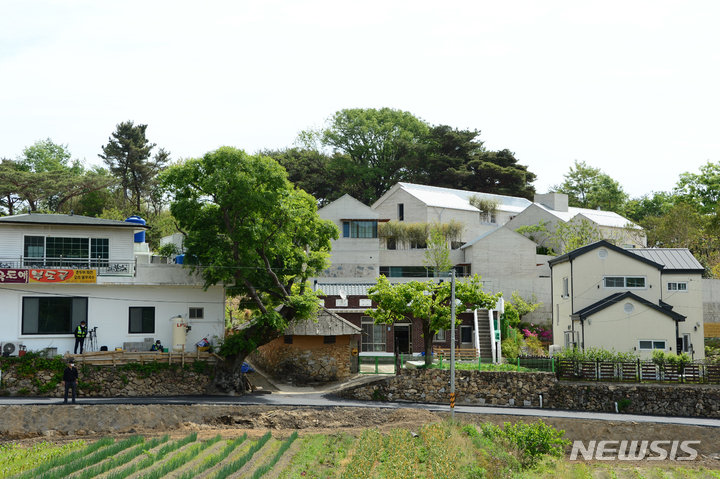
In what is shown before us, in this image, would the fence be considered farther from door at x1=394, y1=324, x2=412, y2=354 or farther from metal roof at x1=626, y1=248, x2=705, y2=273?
door at x1=394, y1=324, x2=412, y2=354

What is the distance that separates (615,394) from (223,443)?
18.5m

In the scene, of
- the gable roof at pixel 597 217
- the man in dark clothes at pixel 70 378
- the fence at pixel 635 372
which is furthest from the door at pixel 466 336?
the gable roof at pixel 597 217

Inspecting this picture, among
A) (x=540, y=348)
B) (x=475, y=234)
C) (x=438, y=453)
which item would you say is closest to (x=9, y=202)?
(x=475, y=234)

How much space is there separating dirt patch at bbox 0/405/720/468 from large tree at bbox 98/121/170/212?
3767cm

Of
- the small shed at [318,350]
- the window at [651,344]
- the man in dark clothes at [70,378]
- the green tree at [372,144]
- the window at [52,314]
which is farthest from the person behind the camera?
the green tree at [372,144]

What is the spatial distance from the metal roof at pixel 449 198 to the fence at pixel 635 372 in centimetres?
2638

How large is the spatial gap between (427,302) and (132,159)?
128ft

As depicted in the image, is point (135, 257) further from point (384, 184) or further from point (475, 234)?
point (384, 184)

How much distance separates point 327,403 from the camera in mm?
29953

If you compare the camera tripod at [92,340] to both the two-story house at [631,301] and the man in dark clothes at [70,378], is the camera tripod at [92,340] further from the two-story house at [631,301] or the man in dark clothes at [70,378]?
the two-story house at [631,301]

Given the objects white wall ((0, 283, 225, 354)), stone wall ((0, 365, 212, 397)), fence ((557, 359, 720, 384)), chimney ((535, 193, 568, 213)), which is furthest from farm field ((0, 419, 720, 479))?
chimney ((535, 193, 568, 213))

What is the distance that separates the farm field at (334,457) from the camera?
18.6 meters

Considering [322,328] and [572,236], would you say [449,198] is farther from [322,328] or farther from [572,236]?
[322,328]

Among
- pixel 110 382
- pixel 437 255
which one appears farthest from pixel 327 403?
pixel 437 255
